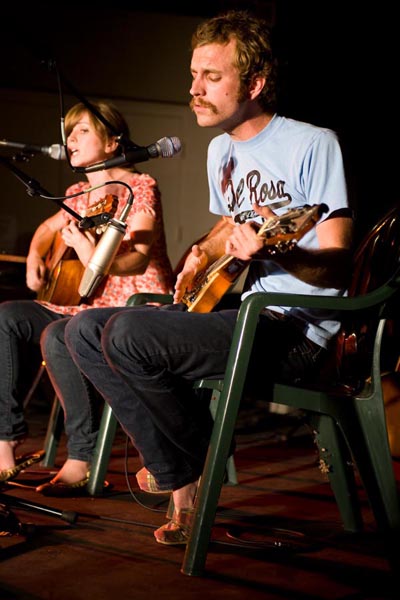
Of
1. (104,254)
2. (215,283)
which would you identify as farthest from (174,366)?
(104,254)

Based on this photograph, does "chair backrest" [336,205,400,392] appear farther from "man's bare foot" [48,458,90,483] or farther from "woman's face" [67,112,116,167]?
"woman's face" [67,112,116,167]

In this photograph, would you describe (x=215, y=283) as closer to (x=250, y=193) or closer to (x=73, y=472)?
(x=250, y=193)

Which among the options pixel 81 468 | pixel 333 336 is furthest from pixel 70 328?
pixel 333 336

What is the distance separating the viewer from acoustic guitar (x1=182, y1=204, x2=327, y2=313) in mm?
2047

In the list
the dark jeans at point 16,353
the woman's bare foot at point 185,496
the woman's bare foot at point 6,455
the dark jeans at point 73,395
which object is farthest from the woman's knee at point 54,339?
the woman's bare foot at point 185,496

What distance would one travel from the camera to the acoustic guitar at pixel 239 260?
2.05 meters

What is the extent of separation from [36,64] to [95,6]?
2.03 ft

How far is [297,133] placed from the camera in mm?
2506

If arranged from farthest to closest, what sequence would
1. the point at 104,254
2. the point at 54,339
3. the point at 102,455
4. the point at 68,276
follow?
the point at 68,276
the point at 54,339
the point at 102,455
the point at 104,254

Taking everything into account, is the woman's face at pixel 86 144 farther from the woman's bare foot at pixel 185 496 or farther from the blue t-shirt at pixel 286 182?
the woman's bare foot at pixel 185 496

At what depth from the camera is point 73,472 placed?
9.93ft

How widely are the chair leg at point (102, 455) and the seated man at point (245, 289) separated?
0.45m

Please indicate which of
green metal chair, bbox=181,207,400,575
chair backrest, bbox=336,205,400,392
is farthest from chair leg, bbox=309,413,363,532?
chair backrest, bbox=336,205,400,392

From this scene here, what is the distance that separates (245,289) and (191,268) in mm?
182
